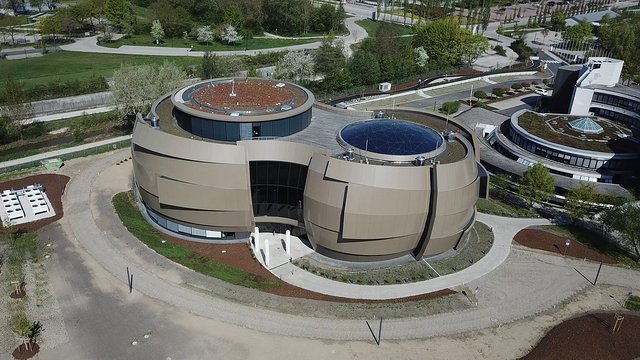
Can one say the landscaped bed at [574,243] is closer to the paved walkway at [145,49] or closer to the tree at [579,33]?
the paved walkway at [145,49]

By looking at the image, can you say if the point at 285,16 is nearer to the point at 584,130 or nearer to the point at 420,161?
the point at 584,130

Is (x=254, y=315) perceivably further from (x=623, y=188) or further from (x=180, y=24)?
(x=180, y=24)

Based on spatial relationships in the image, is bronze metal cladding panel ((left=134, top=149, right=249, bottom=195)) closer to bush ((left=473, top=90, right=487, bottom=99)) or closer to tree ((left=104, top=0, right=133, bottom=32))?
bush ((left=473, top=90, right=487, bottom=99))

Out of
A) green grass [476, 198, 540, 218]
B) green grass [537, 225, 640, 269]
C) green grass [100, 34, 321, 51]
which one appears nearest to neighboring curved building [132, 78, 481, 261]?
green grass [476, 198, 540, 218]

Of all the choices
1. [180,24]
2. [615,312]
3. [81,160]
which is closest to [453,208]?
[615,312]

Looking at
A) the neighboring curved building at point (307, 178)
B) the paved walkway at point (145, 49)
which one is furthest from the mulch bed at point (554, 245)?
the paved walkway at point (145, 49)
